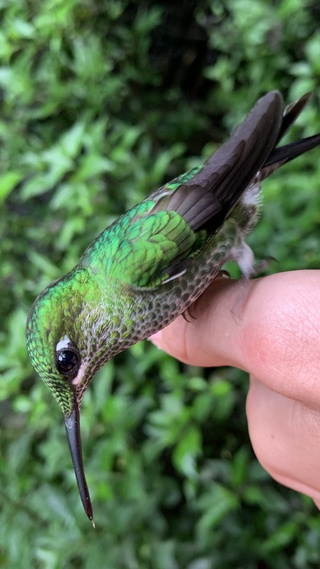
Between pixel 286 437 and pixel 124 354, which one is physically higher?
pixel 286 437

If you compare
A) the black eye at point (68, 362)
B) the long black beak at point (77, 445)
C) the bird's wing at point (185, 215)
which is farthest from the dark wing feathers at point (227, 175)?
the long black beak at point (77, 445)

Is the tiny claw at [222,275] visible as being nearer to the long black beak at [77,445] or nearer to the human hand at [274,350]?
the human hand at [274,350]

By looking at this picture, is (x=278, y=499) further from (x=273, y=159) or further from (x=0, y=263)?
(x=0, y=263)

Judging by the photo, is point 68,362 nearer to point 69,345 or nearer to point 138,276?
point 69,345

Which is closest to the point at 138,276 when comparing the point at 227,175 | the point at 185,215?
the point at 185,215

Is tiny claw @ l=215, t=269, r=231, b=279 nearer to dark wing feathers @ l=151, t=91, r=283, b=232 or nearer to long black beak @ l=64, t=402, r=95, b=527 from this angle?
dark wing feathers @ l=151, t=91, r=283, b=232
